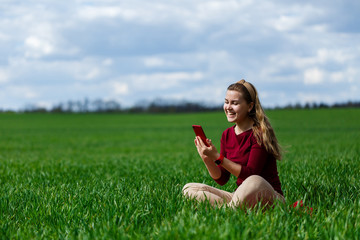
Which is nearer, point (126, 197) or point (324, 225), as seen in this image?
point (324, 225)

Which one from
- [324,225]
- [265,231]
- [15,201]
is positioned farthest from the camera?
[15,201]

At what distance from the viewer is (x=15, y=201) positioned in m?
5.82

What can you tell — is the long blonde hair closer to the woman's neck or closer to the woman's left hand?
the woman's neck

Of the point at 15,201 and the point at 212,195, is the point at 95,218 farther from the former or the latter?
the point at 15,201

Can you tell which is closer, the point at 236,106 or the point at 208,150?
the point at 208,150

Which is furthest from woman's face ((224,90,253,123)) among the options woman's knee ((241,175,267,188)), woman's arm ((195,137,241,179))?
woman's knee ((241,175,267,188))

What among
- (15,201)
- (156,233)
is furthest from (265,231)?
(15,201)

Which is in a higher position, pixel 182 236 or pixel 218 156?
pixel 218 156

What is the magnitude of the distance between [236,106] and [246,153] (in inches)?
24.1

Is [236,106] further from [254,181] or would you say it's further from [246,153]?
[254,181]

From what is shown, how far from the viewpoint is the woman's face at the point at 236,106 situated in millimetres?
4727

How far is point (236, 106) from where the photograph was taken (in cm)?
471

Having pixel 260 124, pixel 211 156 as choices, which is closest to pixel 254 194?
pixel 211 156

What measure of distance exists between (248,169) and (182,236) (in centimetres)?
153
